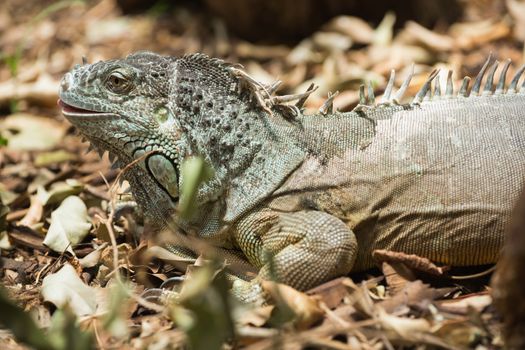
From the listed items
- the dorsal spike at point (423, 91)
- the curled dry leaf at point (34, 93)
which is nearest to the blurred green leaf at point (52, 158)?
the curled dry leaf at point (34, 93)

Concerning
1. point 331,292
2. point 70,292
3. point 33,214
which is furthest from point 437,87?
point 33,214

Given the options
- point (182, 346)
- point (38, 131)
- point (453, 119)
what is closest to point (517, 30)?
point (453, 119)

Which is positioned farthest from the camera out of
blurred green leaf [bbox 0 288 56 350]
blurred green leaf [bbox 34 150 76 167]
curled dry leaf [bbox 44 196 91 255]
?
blurred green leaf [bbox 34 150 76 167]

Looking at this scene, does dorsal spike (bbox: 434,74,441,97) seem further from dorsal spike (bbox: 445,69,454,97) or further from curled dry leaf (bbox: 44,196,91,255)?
curled dry leaf (bbox: 44,196,91,255)

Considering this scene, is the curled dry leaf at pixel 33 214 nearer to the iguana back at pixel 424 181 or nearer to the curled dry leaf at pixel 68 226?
the curled dry leaf at pixel 68 226

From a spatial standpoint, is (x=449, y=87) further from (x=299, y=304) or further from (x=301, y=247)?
(x=299, y=304)

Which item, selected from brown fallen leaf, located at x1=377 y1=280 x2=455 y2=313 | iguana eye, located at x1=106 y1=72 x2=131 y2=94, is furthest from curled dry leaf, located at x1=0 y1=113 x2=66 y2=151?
brown fallen leaf, located at x1=377 y1=280 x2=455 y2=313

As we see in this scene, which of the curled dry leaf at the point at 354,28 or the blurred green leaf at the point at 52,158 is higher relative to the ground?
the curled dry leaf at the point at 354,28
